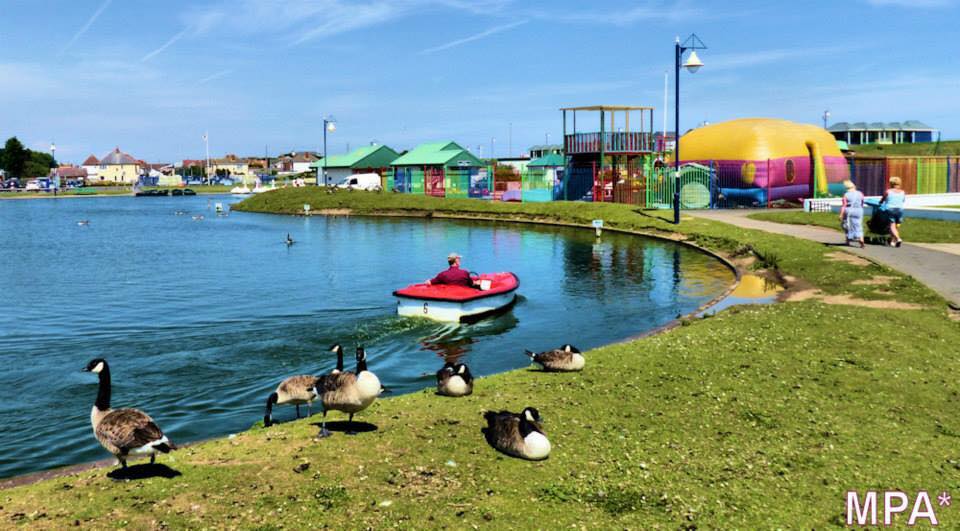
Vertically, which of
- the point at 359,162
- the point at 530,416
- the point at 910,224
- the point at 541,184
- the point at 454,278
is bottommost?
the point at 530,416

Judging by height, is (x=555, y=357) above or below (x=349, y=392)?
below

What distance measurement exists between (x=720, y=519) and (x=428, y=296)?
14.1 metres

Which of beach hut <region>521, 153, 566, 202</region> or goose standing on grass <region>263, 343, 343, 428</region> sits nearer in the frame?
goose standing on grass <region>263, 343, 343, 428</region>

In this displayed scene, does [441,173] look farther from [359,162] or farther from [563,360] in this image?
[563,360]

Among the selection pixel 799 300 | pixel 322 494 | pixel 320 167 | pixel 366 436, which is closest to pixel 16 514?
pixel 322 494

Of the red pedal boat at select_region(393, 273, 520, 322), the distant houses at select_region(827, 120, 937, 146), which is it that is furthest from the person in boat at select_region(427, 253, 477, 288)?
the distant houses at select_region(827, 120, 937, 146)

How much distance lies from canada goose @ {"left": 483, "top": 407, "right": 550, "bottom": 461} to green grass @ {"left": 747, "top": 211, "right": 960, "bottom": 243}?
92.3 ft

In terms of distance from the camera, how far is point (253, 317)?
77.6 feet

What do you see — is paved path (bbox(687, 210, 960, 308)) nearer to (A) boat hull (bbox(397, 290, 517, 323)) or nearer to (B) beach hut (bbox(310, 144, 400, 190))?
(A) boat hull (bbox(397, 290, 517, 323))

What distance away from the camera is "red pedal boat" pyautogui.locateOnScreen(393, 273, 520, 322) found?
21281 millimetres

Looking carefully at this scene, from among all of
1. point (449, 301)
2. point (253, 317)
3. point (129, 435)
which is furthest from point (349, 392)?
point (253, 317)

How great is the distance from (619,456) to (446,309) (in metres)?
12.1

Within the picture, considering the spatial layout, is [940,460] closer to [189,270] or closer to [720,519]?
[720,519]

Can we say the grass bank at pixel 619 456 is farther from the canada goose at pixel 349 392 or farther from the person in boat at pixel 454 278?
the person in boat at pixel 454 278
